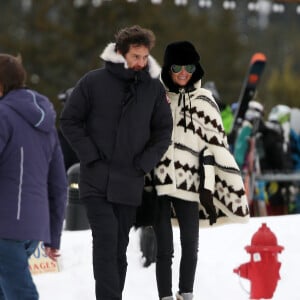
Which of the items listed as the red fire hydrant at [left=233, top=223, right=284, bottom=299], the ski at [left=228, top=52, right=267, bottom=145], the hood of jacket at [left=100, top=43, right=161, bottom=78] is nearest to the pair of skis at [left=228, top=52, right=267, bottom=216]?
the ski at [left=228, top=52, right=267, bottom=145]

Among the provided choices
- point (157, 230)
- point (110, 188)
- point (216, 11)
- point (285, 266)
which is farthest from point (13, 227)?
point (216, 11)

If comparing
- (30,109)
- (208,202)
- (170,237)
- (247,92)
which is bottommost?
(170,237)

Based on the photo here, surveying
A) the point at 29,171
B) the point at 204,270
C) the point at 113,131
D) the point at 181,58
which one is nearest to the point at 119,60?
the point at 113,131

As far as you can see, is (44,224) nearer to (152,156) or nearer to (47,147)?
(47,147)

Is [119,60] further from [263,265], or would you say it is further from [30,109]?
[263,265]

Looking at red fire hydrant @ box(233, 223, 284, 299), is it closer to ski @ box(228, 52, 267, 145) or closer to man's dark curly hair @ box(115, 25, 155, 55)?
man's dark curly hair @ box(115, 25, 155, 55)

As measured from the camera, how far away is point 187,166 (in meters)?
6.68

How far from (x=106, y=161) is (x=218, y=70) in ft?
141

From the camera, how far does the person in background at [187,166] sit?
6633mm

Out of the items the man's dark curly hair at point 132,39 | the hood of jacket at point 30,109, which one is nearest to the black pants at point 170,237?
the man's dark curly hair at point 132,39

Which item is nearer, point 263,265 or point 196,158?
point 196,158

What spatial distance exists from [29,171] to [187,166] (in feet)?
4.75

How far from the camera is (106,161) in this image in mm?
6219

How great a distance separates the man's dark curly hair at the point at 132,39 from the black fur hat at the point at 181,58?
0.39 m
